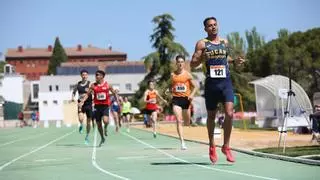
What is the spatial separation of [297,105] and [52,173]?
22187mm

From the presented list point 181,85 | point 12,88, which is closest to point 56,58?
point 12,88

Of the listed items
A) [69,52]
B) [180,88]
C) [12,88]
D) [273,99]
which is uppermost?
[69,52]

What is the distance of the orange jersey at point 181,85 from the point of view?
14.6 metres

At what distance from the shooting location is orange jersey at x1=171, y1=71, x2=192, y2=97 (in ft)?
47.8

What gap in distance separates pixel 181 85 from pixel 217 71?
4663mm

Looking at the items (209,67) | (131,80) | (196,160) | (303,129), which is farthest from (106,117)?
(131,80)

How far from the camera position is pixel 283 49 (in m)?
81.9

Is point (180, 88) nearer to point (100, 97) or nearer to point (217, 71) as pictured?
point (100, 97)

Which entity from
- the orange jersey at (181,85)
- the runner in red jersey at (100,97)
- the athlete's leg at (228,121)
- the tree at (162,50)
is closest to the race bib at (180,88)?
the orange jersey at (181,85)

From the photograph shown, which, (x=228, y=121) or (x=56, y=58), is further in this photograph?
(x=56, y=58)

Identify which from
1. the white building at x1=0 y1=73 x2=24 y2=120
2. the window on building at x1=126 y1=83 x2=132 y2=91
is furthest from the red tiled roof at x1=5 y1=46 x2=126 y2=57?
the window on building at x1=126 y1=83 x2=132 y2=91

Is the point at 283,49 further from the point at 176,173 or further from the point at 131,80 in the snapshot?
the point at 176,173

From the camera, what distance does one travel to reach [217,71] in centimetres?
1004

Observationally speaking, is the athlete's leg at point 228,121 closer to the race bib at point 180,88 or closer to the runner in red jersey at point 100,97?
the race bib at point 180,88
